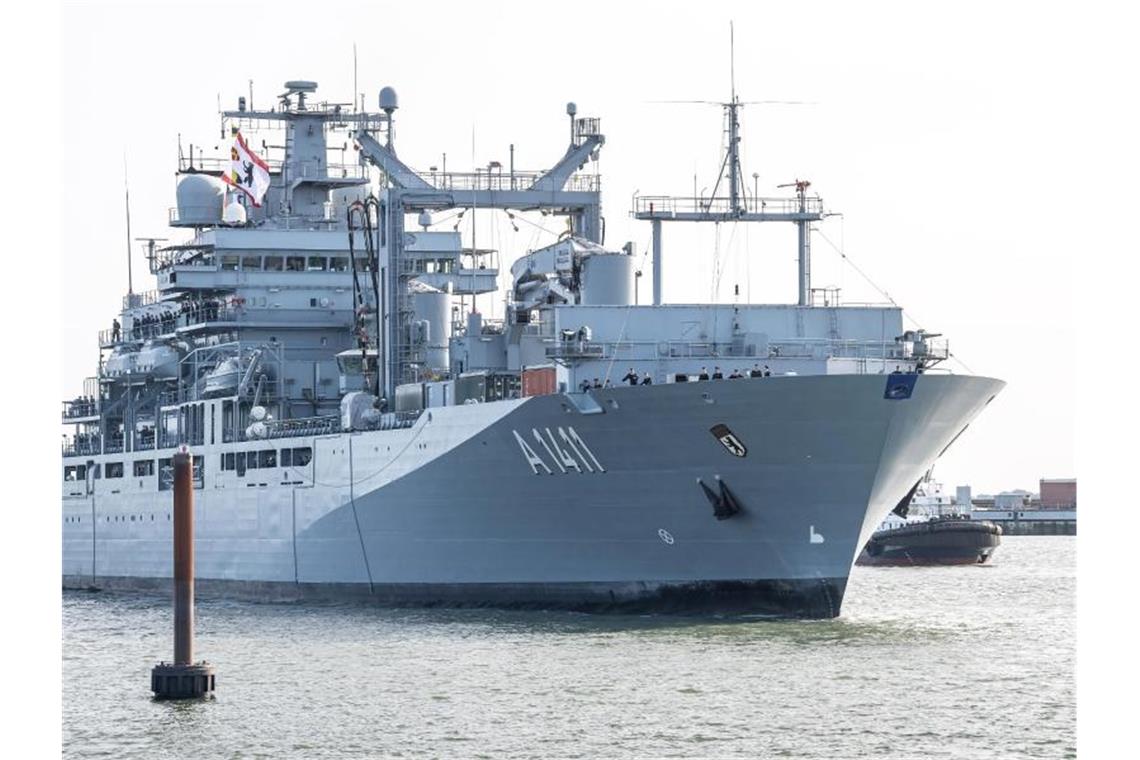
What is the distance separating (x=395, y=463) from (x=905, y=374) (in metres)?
11.7

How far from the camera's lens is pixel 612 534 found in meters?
37.9

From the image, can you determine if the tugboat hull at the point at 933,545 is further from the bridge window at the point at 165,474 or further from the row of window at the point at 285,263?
the bridge window at the point at 165,474

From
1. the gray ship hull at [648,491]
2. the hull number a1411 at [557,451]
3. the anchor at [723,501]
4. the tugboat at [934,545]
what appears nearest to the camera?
the gray ship hull at [648,491]

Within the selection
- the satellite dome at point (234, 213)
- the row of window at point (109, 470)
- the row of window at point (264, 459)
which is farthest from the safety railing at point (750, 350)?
the row of window at point (109, 470)

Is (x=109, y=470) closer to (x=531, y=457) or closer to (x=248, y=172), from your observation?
(x=248, y=172)

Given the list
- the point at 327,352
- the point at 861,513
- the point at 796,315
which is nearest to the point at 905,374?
the point at 861,513

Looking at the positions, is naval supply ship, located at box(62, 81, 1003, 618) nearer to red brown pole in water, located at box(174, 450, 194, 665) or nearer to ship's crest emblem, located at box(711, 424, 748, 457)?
ship's crest emblem, located at box(711, 424, 748, 457)

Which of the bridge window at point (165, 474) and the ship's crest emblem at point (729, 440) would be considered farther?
the bridge window at point (165, 474)

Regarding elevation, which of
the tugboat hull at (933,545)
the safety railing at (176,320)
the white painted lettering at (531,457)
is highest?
the safety railing at (176,320)

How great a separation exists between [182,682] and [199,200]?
28.9 m

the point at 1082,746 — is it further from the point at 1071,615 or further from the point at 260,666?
the point at 1071,615

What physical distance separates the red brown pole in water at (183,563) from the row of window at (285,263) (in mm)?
23507

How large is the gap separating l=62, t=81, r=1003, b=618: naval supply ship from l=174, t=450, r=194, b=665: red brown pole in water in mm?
8964

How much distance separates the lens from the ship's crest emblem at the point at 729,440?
3569 cm
